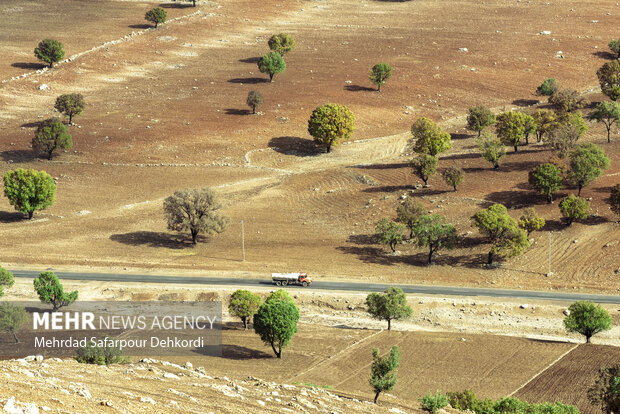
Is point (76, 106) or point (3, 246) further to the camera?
point (76, 106)

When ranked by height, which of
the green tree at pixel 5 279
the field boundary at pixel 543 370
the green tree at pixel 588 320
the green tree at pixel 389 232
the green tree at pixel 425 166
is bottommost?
the field boundary at pixel 543 370

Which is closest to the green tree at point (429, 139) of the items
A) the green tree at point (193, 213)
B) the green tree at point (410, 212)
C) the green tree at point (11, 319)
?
the green tree at point (410, 212)

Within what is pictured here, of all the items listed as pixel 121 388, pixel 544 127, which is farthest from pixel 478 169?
pixel 121 388

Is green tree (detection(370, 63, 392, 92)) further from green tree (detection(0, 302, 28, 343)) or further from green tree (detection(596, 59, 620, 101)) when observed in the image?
green tree (detection(0, 302, 28, 343))

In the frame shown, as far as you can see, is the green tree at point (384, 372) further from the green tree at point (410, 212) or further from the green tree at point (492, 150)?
the green tree at point (492, 150)

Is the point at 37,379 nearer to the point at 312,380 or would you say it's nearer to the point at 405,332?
the point at 312,380

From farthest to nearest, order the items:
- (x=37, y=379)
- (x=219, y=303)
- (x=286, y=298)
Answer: (x=219, y=303) → (x=286, y=298) → (x=37, y=379)

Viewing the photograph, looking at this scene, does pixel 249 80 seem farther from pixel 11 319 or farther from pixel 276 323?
pixel 11 319

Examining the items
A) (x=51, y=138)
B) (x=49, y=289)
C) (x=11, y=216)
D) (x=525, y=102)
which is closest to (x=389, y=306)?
(x=49, y=289)
